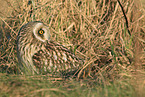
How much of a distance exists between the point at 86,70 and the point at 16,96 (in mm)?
917

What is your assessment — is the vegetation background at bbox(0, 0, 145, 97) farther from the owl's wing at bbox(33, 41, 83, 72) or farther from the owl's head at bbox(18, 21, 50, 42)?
the owl's head at bbox(18, 21, 50, 42)

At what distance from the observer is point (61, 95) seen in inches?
52.1

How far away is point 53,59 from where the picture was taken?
97.8 inches

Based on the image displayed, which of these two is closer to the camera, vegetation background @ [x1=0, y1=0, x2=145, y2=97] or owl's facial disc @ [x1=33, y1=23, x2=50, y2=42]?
owl's facial disc @ [x1=33, y1=23, x2=50, y2=42]

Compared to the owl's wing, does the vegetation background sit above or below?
above

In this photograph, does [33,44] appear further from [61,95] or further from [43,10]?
[61,95]

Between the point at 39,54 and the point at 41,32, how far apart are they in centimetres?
30

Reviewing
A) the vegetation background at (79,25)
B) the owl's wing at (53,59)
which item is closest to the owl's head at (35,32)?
the owl's wing at (53,59)

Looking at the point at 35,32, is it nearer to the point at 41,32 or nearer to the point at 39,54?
the point at 41,32

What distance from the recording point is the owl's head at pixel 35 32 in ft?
8.08

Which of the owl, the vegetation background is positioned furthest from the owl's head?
the vegetation background

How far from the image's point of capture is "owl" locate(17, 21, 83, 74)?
2424 millimetres

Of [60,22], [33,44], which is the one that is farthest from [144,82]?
[60,22]

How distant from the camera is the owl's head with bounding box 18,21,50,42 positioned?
97.0 inches
